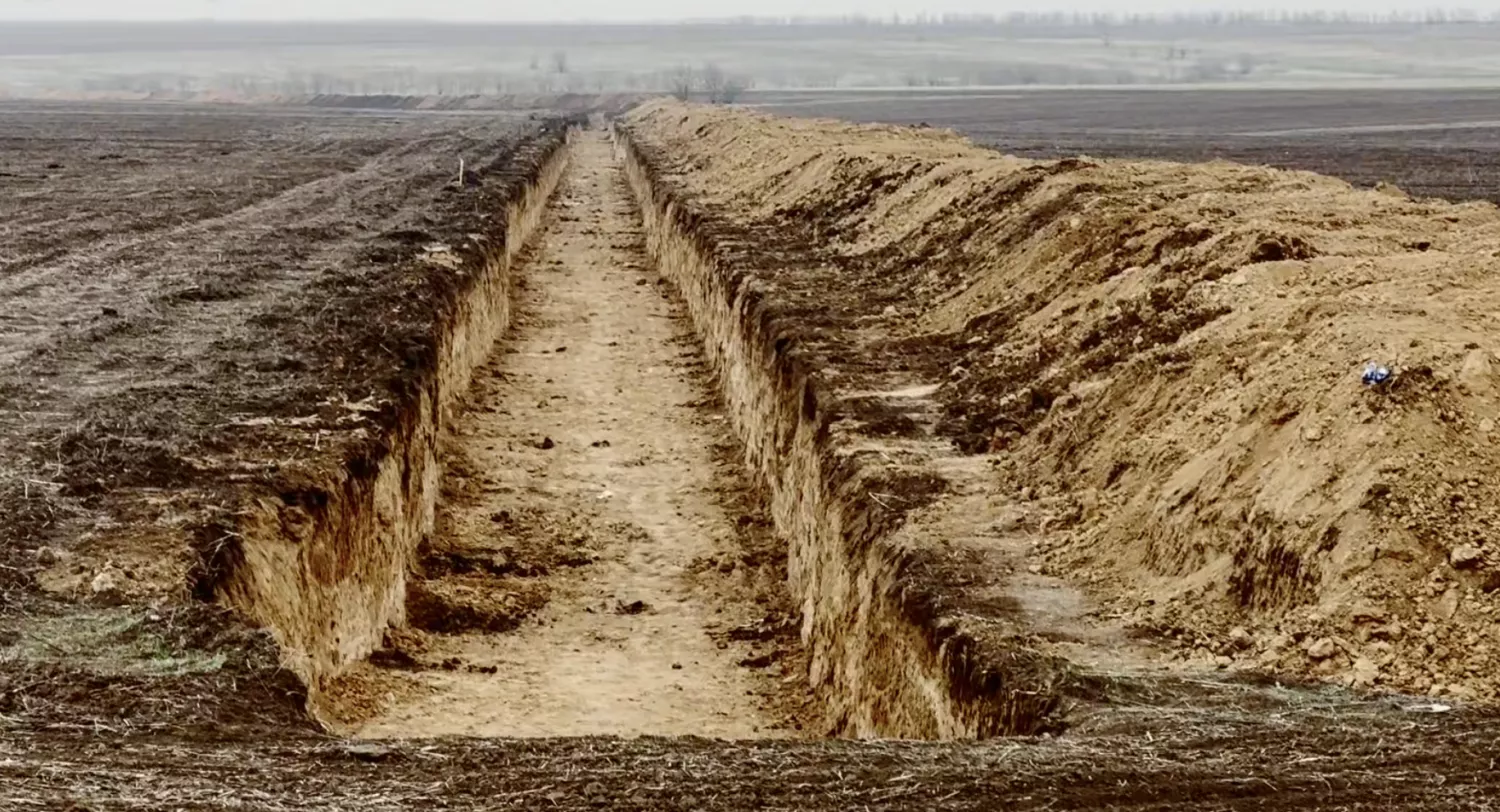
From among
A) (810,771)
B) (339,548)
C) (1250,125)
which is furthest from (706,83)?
(810,771)

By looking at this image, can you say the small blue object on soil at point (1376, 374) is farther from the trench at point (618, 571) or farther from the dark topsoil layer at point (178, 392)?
the dark topsoil layer at point (178, 392)

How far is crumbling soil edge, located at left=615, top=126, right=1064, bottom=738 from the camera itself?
7270 millimetres

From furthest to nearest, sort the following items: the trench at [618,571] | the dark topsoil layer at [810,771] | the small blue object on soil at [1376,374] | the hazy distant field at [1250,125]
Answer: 1. the hazy distant field at [1250,125]
2. the trench at [618,571]
3. the small blue object on soil at [1376,374]
4. the dark topsoil layer at [810,771]

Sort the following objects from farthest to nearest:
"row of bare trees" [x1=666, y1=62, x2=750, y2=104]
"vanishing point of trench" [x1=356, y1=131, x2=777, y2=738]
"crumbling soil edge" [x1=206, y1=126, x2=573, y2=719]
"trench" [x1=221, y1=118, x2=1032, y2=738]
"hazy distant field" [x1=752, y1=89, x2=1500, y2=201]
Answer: "row of bare trees" [x1=666, y1=62, x2=750, y2=104]
"hazy distant field" [x1=752, y1=89, x2=1500, y2=201]
"vanishing point of trench" [x1=356, y1=131, x2=777, y2=738]
"trench" [x1=221, y1=118, x2=1032, y2=738]
"crumbling soil edge" [x1=206, y1=126, x2=573, y2=719]

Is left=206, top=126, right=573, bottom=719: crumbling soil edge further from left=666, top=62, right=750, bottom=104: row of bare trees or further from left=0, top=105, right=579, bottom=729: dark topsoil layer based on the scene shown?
left=666, top=62, right=750, bottom=104: row of bare trees

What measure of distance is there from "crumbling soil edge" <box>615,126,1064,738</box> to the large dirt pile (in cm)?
96

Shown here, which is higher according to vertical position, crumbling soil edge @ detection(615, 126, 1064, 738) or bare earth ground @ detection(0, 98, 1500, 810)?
bare earth ground @ detection(0, 98, 1500, 810)

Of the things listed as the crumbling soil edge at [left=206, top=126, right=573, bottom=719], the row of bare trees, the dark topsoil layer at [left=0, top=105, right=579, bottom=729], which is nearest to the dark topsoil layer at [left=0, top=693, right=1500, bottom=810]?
the dark topsoil layer at [left=0, top=105, right=579, bottom=729]

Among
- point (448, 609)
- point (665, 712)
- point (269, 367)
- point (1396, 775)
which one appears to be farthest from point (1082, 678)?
point (269, 367)

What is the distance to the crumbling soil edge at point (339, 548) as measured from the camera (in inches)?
342

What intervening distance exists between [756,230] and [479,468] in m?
8.79

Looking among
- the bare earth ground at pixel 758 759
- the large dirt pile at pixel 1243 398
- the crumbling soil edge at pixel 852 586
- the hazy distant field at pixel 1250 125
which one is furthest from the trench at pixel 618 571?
the hazy distant field at pixel 1250 125

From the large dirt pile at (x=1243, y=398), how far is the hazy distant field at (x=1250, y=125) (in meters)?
16.9

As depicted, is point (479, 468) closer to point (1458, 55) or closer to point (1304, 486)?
point (1304, 486)
